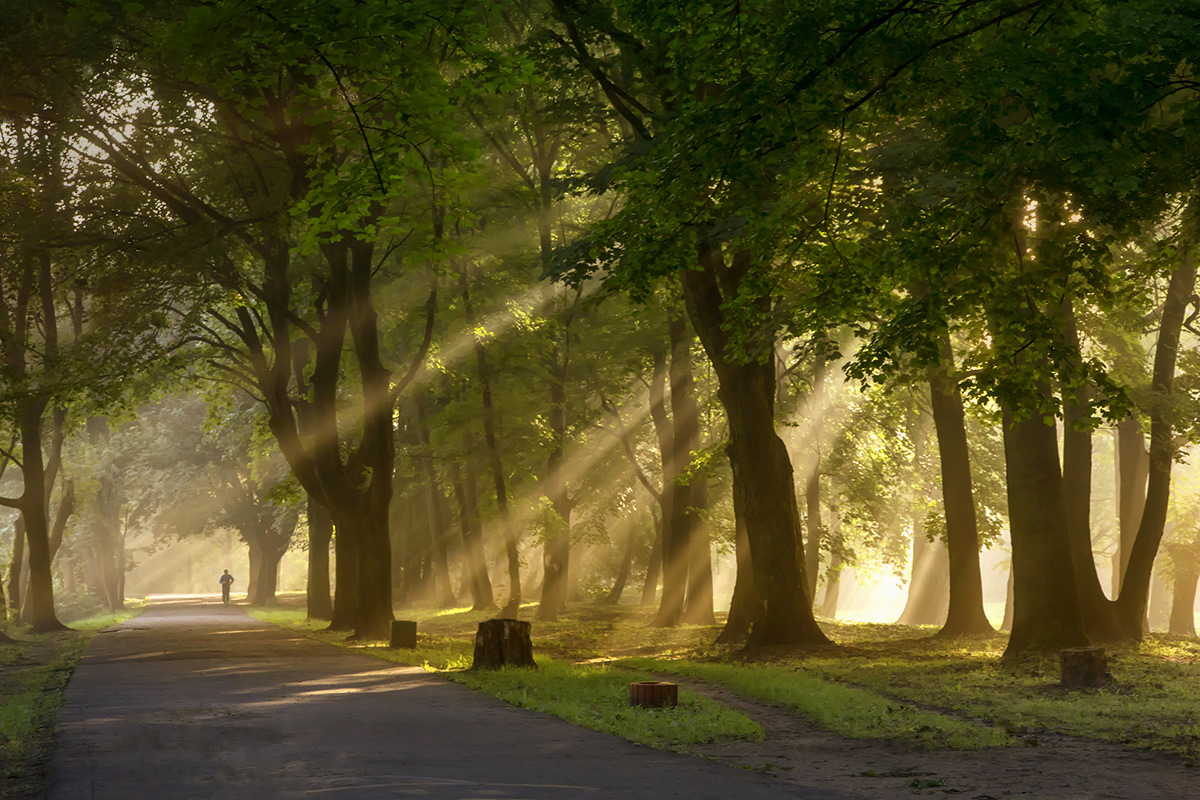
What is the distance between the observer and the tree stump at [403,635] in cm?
1975

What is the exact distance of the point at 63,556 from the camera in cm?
5878

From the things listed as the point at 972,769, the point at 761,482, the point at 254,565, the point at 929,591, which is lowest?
the point at 254,565

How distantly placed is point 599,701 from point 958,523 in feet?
43.4

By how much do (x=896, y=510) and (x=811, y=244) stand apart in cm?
3138

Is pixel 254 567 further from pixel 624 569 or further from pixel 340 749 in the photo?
pixel 340 749

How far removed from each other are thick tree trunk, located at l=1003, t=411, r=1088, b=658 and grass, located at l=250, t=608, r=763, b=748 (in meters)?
6.04

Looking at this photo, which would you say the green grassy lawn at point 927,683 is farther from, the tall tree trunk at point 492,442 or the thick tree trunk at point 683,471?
the tall tree trunk at point 492,442

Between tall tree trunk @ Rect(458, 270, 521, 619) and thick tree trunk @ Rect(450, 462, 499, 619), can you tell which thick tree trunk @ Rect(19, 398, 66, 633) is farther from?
thick tree trunk @ Rect(450, 462, 499, 619)

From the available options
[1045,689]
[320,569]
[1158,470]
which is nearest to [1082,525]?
[1158,470]

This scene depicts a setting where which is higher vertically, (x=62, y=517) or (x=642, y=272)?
(x=642, y=272)

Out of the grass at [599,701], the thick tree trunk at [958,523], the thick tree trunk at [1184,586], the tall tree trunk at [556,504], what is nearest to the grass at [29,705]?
the grass at [599,701]

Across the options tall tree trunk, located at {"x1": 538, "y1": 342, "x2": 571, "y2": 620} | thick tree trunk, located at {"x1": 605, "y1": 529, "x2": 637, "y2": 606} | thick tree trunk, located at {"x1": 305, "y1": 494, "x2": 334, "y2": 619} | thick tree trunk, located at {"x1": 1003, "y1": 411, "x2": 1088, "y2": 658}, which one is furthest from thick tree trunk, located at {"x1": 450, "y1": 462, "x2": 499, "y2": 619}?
thick tree trunk, located at {"x1": 1003, "y1": 411, "x2": 1088, "y2": 658}

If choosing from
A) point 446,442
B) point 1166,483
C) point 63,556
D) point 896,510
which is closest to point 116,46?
point 446,442

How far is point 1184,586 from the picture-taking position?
35.5m
